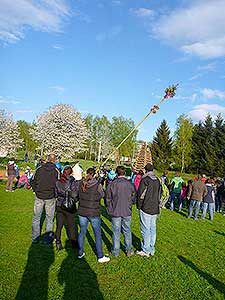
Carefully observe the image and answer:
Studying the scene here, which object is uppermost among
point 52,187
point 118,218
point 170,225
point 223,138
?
point 223,138

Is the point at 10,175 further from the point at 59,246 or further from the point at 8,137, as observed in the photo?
the point at 8,137

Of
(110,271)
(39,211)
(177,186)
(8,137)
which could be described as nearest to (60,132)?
(8,137)

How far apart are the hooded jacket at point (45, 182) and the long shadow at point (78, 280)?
1.67 meters

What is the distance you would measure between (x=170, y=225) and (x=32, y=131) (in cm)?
4873

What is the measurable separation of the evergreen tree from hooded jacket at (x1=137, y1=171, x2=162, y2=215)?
42.0 metres

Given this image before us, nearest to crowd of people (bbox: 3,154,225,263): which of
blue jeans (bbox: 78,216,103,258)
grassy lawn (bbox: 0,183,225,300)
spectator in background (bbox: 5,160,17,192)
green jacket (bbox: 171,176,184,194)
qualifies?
blue jeans (bbox: 78,216,103,258)

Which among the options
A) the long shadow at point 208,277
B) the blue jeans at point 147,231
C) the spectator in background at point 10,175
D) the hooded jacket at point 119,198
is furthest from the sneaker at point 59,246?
the spectator in background at point 10,175

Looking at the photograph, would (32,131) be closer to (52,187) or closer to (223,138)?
(223,138)

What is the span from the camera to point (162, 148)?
5003 centimetres

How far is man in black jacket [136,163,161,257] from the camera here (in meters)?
7.45

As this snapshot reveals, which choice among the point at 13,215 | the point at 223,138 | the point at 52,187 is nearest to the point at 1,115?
the point at 223,138

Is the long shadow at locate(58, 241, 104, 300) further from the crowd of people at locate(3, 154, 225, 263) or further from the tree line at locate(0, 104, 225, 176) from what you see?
the tree line at locate(0, 104, 225, 176)

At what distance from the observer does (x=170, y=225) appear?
37.8 feet

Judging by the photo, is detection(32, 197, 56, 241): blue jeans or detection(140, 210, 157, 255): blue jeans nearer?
detection(140, 210, 157, 255): blue jeans
